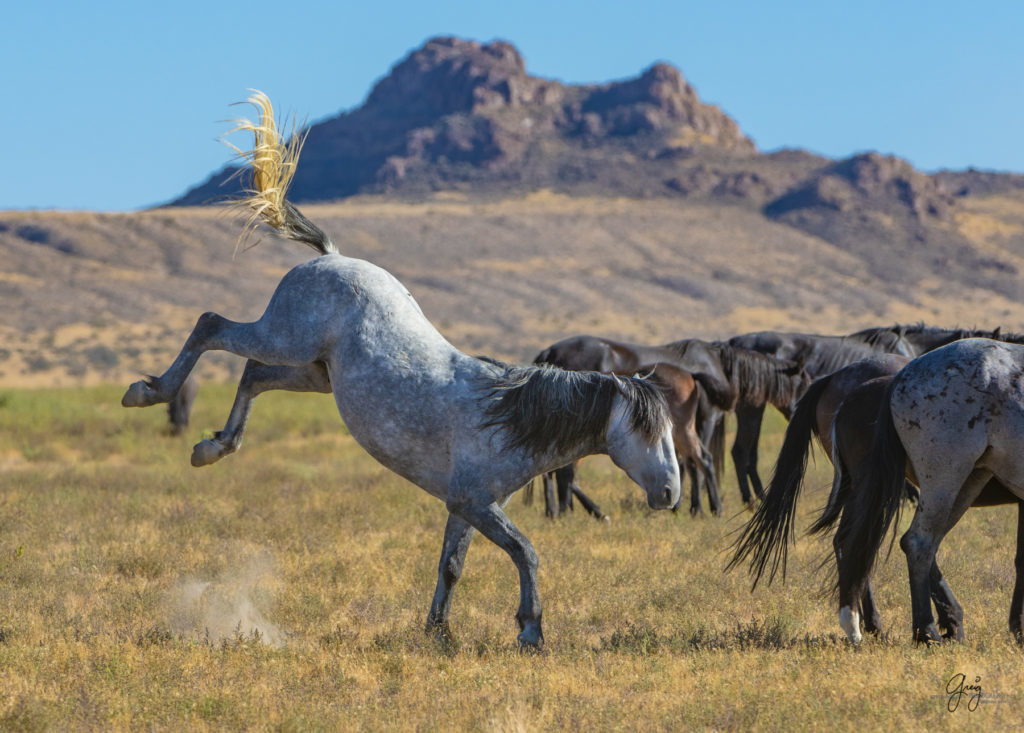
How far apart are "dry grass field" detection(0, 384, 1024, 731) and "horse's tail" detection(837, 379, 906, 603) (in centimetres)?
52

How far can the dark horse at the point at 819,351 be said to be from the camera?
1261cm

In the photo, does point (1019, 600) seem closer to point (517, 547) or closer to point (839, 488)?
point (839, 488)

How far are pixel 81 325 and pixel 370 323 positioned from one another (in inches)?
1983

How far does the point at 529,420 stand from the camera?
20.0 feet

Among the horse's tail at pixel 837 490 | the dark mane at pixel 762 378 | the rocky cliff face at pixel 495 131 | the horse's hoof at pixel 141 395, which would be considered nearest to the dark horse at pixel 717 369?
the dark mane at pixel 762 378

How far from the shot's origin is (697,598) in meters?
7.88

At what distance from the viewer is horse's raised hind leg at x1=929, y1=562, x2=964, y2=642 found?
21.3ft

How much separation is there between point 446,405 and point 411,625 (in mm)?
1671

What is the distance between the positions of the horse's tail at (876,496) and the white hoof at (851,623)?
0.59 ft

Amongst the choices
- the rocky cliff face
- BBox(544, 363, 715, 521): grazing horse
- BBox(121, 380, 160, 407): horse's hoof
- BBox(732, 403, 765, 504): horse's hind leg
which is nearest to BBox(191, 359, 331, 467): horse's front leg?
BBox(121, 380, 160, 407): horse's hoof

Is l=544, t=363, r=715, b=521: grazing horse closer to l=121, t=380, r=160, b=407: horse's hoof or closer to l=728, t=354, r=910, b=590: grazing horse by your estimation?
l=728, t=354, r=910, b=590: grazing horse

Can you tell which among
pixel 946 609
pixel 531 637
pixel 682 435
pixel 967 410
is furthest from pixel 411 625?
pixel 682 435

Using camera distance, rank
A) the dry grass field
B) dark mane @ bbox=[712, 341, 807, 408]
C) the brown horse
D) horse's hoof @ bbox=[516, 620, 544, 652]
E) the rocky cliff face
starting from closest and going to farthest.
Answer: the dry grass field → horse's hoof @ bbox=[516, 620, 544, 652] → the brown horse → dark mane @ bbox=[712, 341, 807, 408] → the rocky cliff face

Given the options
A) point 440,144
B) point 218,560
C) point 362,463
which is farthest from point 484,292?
point 440,144
